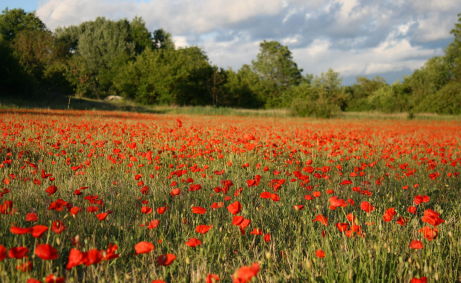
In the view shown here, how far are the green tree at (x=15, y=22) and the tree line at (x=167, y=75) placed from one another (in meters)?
0.14

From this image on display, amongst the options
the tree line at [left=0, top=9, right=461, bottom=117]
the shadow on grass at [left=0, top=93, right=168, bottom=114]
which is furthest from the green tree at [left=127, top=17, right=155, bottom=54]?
the shadow on grass at [left=0, top=93, right=168, bottom=114]

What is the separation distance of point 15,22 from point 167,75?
31.1m

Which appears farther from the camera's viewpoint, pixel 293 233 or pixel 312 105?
pixel 312 105

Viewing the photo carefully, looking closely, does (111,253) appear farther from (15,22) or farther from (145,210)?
(15,22)

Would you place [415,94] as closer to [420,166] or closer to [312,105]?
[312,105]

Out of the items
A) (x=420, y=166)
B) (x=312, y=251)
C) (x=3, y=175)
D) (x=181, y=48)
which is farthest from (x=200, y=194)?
(x=181, y=48)

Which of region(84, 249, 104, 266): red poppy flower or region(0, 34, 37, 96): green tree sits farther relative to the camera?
region(0, 34, 37, 96): green tree

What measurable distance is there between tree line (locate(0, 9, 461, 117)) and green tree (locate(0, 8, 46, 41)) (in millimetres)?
142

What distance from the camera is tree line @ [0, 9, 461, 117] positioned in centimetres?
3228

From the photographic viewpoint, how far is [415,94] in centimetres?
4375

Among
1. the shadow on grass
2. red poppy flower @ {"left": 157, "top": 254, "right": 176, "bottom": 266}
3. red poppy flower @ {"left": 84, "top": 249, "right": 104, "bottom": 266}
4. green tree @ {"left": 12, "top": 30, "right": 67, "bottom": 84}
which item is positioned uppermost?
green tree @ {"left": 12, "top": 30, "right": 67, "bottom": 84}

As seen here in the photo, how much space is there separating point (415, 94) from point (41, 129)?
48136 millimetres

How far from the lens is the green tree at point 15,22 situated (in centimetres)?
4962

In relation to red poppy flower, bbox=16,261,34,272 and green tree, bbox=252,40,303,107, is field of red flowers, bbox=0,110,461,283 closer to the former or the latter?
red poppy flower, bbox=16,261,34,272
